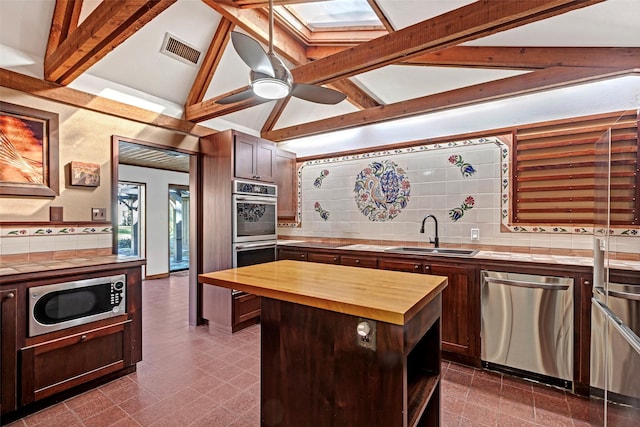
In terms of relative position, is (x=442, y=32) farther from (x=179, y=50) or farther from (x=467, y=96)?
(x=179, y=50)

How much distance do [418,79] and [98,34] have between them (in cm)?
279

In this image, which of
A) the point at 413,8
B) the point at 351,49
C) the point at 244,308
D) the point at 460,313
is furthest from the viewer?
the point at 244,308

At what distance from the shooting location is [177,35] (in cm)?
307

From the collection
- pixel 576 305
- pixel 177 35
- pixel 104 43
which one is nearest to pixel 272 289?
pixel 104 43

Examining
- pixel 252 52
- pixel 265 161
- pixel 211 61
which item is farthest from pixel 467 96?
pixel 211 61

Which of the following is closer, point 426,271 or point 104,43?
point 104,43

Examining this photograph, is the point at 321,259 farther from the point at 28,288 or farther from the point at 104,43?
the point at 104,43

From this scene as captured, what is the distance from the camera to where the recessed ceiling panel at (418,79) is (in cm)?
291

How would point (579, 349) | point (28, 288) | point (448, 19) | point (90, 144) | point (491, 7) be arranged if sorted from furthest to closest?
point (90, 144)
point (579, 349)
point (28, 288)
point (448, 19)
point (491, 7)

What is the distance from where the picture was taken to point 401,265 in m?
3.06

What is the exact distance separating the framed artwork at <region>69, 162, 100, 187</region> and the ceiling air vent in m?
1.38

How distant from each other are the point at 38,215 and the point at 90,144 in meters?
0.78

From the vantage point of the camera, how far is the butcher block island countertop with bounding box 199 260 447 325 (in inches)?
46.1

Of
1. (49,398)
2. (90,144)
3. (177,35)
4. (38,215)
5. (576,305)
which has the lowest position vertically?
(49,398)
